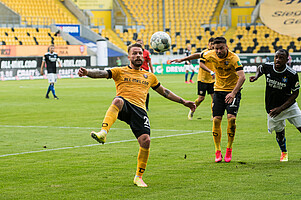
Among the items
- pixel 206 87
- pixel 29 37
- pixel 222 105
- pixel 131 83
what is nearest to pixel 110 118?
pixel 131 83

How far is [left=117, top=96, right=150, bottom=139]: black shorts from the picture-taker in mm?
7535

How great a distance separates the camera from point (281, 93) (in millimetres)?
9383

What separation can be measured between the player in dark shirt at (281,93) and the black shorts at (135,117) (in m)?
2.64

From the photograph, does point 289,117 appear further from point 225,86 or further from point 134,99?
point 134,99

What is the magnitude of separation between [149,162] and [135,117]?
6.79ft

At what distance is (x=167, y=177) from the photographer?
8.12m

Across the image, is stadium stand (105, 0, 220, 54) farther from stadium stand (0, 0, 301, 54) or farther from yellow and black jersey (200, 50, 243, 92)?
yellow and black jersey (200, 50, 243, 92)

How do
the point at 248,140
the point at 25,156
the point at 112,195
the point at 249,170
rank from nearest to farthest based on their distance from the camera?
the point at 112,195 < the point at 249,170 < the point at 25,156 < the point at 248,140

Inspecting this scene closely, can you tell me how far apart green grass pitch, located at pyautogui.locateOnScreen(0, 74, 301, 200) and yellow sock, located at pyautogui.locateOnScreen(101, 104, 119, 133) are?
82 centimetres

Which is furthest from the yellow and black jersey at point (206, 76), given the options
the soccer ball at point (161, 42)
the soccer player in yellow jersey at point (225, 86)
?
the soccer player in yellow jersey at point (225, 86)

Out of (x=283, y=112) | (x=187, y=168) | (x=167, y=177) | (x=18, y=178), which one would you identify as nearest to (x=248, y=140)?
(x=283, y=112)

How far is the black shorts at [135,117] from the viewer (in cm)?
754

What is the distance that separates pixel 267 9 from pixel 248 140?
46.8 meters

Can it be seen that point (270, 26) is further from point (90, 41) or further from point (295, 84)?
point (295, 84)
